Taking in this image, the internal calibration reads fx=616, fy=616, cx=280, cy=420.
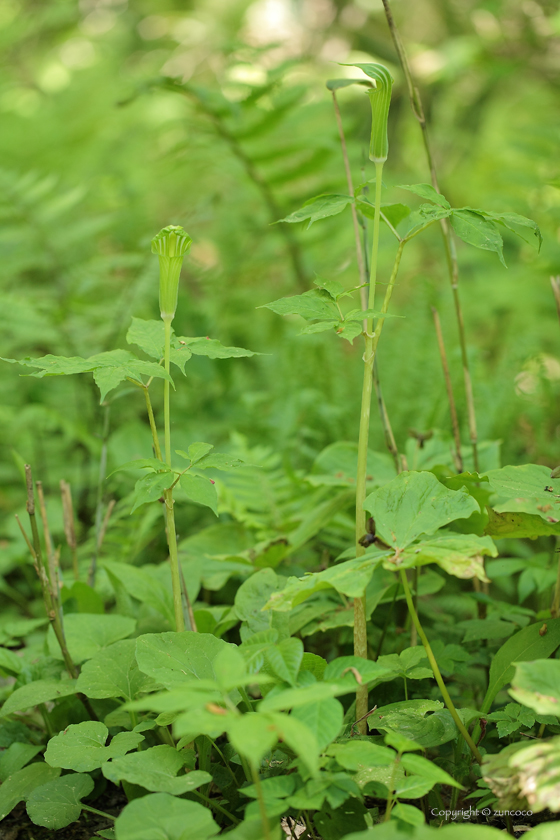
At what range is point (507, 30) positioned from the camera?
2658 mm

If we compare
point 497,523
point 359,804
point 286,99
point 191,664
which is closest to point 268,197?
point 286,99

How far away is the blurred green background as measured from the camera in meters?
1.48

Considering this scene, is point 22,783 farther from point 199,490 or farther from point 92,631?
point 199,490

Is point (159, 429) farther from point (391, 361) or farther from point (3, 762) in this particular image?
point (3, 762)

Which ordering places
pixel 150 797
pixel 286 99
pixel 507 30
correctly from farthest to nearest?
1. pixel 507 30
2. pixel 286 99
3. pixel 150 797

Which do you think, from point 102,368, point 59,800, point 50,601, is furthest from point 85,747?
point 102,368

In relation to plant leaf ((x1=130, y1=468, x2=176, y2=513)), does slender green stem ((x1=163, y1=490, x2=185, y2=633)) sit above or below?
below

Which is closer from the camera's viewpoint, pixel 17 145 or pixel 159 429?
pixel 159 429

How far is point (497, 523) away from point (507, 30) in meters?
2.74

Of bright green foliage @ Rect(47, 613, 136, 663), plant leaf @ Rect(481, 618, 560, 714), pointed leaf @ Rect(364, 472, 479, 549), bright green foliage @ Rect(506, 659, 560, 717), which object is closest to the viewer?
bright green foliage @ Rect(506, 659, 560, 717)

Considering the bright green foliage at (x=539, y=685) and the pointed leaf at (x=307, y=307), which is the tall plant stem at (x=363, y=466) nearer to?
the pointed leaf at (x=307, y=307)

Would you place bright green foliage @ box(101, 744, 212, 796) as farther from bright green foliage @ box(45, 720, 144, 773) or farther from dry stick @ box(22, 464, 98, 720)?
dry stick @ box(22, 464, 98, 720)

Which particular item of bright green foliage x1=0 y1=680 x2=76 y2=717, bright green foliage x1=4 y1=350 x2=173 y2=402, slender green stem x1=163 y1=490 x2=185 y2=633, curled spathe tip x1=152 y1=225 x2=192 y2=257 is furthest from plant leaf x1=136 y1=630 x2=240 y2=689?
curled spathe tip x1=152 y1=225 x2=192 y2=257

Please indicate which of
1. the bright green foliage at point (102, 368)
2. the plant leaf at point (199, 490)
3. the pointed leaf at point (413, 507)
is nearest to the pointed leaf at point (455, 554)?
the pointed leaf at point (413, 507)
